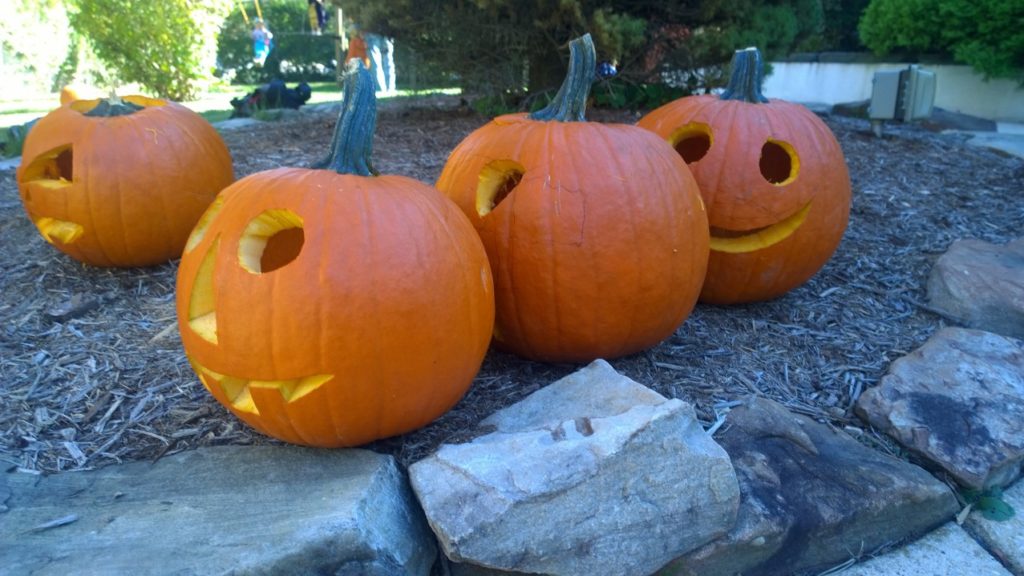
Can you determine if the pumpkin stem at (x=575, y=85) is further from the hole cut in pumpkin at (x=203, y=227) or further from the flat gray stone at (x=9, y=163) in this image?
the flat gray stone at (x=9, y=163)

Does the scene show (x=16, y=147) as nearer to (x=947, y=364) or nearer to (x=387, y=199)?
(x=387, y=199)

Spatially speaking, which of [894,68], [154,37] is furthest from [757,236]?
[154,37]

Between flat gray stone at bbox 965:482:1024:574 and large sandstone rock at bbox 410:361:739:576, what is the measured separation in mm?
803

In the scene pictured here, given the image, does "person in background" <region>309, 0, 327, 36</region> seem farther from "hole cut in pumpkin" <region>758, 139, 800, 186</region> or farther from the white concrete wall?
"hole cut in pumpkin" <region>758, 139, 800, 186</region>

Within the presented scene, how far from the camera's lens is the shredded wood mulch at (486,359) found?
2.25m

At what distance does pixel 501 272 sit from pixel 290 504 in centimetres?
99

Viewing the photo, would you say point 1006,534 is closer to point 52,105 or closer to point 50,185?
point 50,185

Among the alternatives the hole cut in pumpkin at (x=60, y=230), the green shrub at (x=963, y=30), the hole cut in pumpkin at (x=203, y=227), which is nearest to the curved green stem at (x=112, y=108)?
the hole cut in pumpkin at (x=60, y=230)

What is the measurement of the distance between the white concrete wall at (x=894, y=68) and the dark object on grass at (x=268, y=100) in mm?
6980

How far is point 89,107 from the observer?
3.60 meters

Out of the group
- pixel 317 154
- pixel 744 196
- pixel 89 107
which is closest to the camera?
pixel 744 196

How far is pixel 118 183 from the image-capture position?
10.7 feet

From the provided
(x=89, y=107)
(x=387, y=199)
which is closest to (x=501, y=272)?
(x=387, y=199)

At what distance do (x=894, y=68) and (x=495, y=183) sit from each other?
8.27 meters
